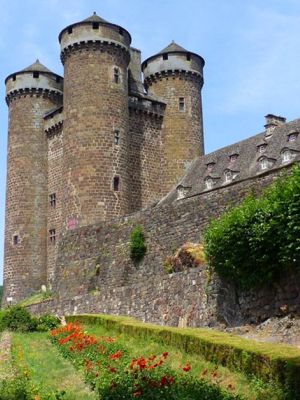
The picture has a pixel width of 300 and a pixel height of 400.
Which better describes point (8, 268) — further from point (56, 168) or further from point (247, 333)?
point (247, 333)

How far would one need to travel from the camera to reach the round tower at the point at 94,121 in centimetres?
4050

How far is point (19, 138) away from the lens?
4756cm

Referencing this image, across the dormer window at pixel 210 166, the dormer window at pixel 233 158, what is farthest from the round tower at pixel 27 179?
the dormer window at pixel 233 158

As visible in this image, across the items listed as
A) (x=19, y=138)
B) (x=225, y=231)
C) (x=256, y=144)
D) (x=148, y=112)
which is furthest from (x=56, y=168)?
(x=225, y=231)

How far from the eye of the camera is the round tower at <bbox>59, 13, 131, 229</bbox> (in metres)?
40.5

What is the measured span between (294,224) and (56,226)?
31.5 m

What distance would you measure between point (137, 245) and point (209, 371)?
51.6 ft

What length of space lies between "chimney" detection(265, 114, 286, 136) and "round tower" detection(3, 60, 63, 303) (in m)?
16.1

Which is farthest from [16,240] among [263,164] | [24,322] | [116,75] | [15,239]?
[24,322]

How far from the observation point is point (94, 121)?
136ft

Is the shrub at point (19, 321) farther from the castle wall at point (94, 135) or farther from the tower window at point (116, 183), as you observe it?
the tower window at point (116, 183)

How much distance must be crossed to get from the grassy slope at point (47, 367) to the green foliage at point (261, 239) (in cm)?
503

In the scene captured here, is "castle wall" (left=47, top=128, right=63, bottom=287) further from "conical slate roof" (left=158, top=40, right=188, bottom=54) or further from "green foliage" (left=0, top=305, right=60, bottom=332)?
"green foliage" (left=0, top=305, right=60, bottom=332)

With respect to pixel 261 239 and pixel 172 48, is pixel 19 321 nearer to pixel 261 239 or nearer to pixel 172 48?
pixel 261 239
